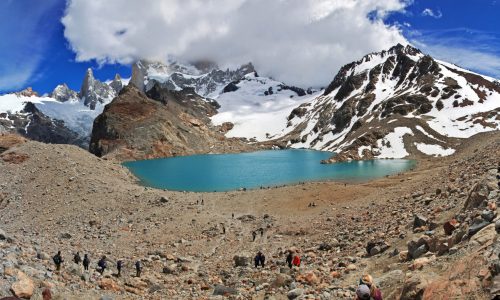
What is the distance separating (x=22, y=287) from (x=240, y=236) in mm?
27137

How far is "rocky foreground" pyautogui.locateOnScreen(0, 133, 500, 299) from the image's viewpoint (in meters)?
18.2

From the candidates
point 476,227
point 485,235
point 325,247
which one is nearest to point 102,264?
point 325,247

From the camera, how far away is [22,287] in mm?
18625

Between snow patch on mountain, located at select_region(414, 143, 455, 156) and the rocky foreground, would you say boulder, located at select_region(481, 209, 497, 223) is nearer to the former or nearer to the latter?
the rocky foreground

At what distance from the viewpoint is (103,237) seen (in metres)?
43.6

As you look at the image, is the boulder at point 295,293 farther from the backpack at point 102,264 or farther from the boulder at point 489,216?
the backpack at point 102,264

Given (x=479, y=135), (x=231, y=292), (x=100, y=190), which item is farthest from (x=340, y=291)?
(x=479, y=135)

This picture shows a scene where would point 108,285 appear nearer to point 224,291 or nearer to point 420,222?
point 224,291

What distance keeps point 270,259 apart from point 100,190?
35.4 m

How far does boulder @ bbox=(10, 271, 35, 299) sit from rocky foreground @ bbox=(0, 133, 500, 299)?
0.04 meters

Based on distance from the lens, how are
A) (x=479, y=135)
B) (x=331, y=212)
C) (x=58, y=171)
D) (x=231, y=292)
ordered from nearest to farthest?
(x=231, y=292) → (x=331, y=212) → (x=58, y=171) → (x=479, y=135)

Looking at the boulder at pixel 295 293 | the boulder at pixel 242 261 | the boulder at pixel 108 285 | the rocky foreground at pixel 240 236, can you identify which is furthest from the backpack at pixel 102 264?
the boulder at pixel 295 293

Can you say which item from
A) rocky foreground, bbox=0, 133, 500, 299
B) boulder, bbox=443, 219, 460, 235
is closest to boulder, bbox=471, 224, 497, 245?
rocky foreground, bbox=0, 133, 500, 299

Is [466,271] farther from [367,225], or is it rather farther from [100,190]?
[100,190]
